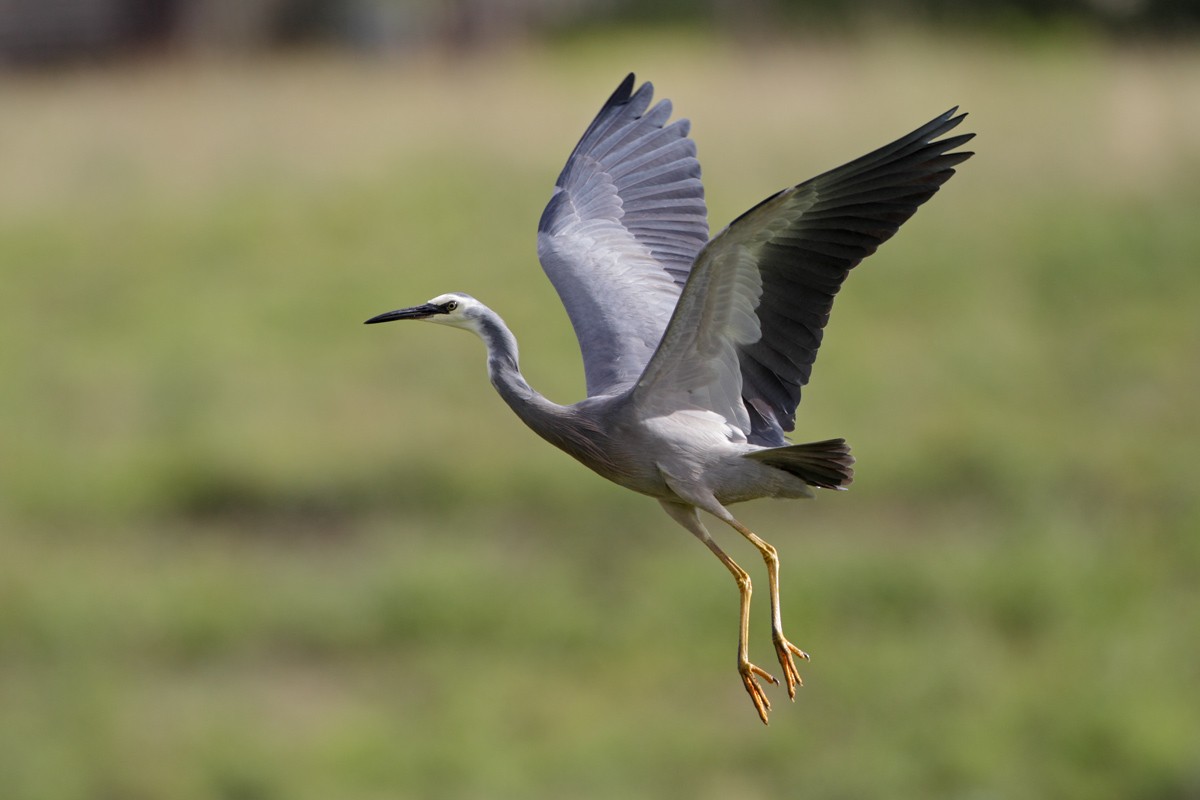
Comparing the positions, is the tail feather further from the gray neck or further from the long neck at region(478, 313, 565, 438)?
the long neck at region(478, 313, 565, 438)

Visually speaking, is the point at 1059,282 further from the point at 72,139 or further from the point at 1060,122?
the point at 72,139

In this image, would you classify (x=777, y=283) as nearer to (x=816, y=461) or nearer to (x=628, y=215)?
(x=816, y=461)

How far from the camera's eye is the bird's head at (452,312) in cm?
521

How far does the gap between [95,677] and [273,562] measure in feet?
8.96

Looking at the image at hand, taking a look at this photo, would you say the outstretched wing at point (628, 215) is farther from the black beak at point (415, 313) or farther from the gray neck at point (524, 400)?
the black beak at point (415, 313)

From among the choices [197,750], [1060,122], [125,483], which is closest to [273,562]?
[125,483]

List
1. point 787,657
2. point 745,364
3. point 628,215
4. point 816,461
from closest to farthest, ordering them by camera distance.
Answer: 1. point 787,657
2. point 816,461
3. point 745,364
4. point 628,215

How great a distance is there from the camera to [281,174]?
24469mm

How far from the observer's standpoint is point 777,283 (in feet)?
17.4

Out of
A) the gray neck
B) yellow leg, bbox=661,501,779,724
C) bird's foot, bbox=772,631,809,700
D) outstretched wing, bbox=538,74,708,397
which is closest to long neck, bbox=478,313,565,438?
the gray neck

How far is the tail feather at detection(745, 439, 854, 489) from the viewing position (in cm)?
513

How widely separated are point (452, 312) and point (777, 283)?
92cm

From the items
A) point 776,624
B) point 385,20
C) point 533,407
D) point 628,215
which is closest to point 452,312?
point 533,407

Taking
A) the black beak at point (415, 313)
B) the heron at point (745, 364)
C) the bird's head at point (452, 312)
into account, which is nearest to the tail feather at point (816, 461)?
the heron at point (745, 364)
